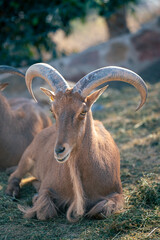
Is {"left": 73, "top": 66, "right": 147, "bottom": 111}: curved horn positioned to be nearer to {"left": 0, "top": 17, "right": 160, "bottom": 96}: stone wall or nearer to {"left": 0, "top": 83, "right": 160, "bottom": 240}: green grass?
{"left": 0, "top": 83, "right": 160, "bottom": 240}: green grass

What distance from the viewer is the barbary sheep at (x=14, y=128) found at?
19.4 feet

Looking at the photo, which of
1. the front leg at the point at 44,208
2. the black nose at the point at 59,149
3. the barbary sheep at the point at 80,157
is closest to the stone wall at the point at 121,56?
the barbary sheep at the point at 80,157

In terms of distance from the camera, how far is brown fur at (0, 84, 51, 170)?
595cm

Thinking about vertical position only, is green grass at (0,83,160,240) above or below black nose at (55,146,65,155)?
below

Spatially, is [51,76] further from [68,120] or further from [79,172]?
[79,172]

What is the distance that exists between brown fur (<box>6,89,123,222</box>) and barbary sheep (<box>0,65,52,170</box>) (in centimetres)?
166

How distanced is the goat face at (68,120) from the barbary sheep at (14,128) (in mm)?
2064

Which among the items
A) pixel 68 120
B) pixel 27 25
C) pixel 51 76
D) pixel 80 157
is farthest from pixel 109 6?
pixel 68 120

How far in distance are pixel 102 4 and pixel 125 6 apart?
3.40ft

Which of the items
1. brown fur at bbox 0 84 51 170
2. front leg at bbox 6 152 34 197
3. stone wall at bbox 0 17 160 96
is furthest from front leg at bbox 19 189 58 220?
stone wall at bbox 0 17 160 96

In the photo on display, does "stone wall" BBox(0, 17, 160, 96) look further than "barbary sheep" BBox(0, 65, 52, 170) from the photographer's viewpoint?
Yes

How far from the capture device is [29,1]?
1161 centimetres

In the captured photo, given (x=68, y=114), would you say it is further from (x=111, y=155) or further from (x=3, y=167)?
(x=3, y=167)

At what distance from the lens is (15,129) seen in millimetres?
6180
